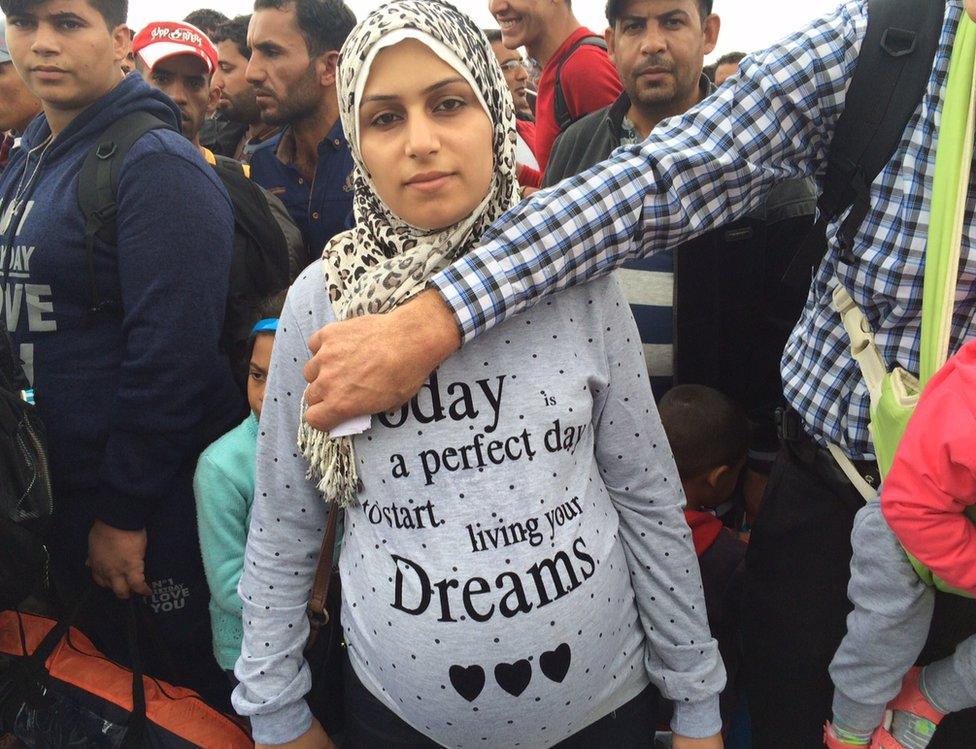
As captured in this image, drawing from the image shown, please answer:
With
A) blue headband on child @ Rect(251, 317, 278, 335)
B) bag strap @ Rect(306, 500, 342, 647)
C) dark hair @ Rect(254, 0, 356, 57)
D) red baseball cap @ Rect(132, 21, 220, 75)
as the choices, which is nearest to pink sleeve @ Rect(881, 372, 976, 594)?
bag strap @ Rect(306, 500, 342, 647)

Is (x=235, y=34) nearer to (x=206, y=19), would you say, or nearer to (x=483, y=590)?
(x=206, y=19)

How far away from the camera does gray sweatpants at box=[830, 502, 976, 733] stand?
1.29 metres

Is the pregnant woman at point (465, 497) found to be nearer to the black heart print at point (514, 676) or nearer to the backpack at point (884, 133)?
the black heart print at point (514, 676)

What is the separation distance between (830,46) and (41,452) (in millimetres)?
1904

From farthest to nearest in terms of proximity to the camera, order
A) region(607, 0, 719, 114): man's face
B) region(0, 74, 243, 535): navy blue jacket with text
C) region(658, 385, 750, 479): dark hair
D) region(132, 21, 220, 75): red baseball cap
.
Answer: region(132, 21, 220, 75): red baseball cap → region(607, 0, 719, 114): man's face → region(658, 385, 750, 479): dark hair → region(0, 74, 243, 535): navy blue jacket with text

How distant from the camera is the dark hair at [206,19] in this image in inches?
204

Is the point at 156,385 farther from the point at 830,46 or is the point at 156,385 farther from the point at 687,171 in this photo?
the point at 830,46

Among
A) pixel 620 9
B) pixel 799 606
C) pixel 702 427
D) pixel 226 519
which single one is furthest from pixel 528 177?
pixel 799 606

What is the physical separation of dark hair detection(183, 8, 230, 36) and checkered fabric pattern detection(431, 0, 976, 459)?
15.5ft

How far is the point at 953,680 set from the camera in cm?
133

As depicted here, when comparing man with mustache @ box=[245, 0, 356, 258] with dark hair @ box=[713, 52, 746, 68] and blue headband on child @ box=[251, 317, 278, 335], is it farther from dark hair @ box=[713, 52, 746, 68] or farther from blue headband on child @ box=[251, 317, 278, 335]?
dark hair @ box=[713, 52, 746, 68]

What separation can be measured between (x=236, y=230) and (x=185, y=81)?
57.9 inches

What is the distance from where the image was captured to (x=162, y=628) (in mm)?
2174

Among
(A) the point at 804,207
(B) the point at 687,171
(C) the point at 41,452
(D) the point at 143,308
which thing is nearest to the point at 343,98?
(B) the point at 687,171
